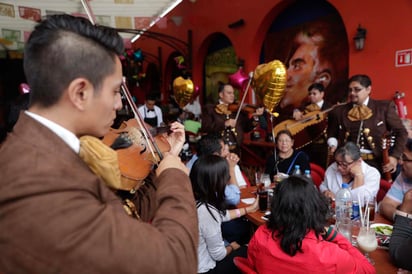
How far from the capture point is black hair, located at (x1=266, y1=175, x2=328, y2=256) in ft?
4.46

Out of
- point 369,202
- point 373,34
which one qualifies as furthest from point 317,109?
point 369,202

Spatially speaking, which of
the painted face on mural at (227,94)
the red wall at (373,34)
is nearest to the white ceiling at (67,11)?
the red wall at (373,34)

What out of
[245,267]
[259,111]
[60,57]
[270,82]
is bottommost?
[245,267]

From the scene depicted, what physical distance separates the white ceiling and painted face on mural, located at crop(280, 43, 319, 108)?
3337mm

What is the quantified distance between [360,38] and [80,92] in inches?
163

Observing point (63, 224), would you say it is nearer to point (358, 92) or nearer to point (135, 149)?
point (135, 149)

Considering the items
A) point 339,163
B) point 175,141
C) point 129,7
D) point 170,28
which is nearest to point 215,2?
point 129,7

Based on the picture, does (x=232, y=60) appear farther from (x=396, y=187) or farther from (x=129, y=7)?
(x=396, y=187)

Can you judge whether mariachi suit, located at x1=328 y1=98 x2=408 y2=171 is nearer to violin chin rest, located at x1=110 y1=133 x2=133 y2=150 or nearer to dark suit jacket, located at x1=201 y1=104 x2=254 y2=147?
dark suit jacket, located at x1=201 y1=104 x2=254 y2=147

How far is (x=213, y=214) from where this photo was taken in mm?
1945

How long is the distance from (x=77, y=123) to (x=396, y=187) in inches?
85.4

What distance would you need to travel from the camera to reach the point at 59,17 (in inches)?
28.1

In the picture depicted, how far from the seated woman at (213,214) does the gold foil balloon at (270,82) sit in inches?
71.2

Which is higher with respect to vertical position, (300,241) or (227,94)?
(227,94)
